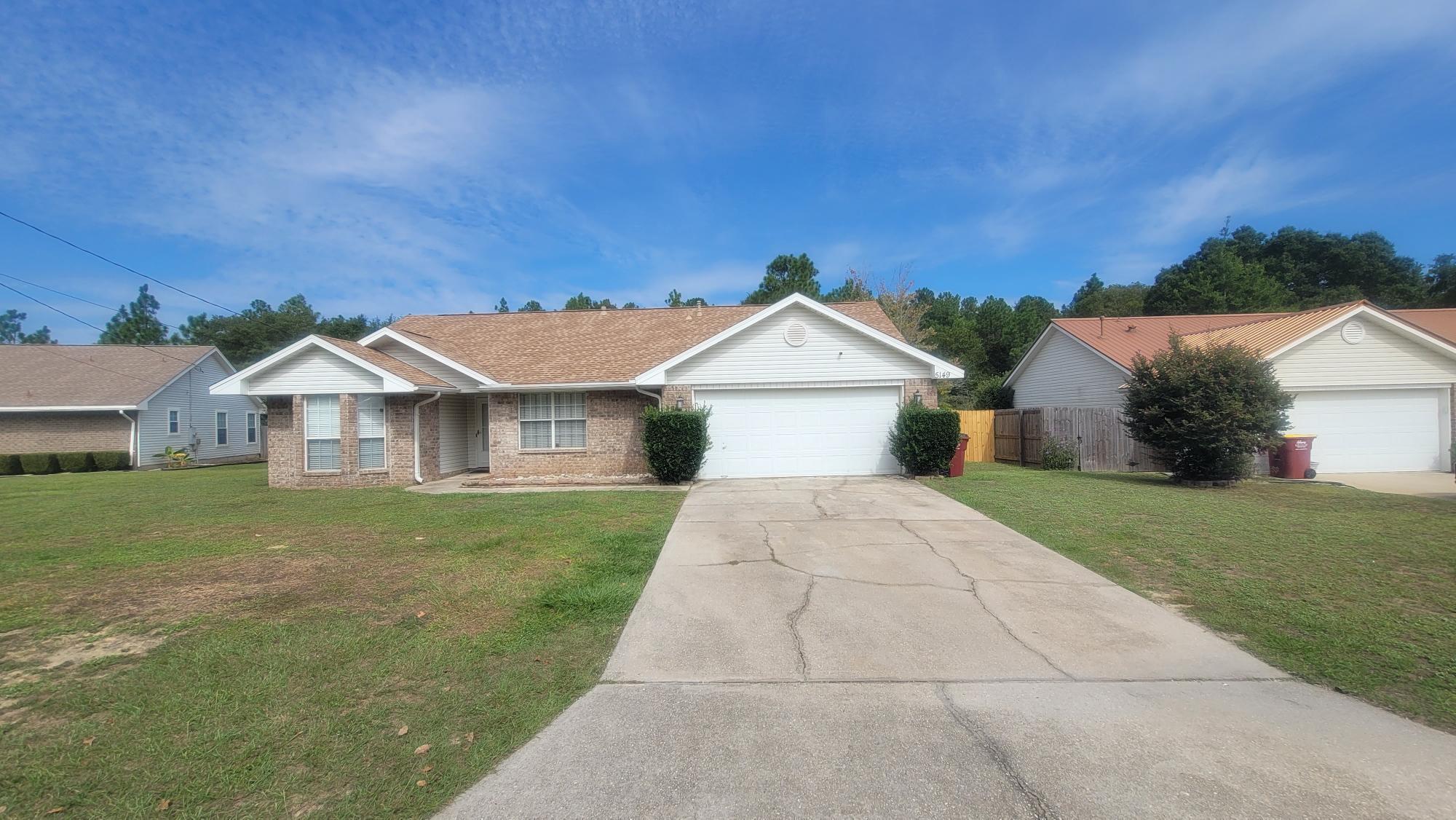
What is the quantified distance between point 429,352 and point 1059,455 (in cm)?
1720

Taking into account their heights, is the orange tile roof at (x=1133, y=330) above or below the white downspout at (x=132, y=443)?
above

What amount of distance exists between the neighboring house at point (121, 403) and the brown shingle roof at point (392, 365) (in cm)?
1541

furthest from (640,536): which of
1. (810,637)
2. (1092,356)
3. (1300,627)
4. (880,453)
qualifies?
(1092,356)

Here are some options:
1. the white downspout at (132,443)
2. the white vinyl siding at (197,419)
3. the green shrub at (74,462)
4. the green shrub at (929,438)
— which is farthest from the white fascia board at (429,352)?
the green shrub at (74,462)

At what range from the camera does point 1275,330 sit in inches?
720

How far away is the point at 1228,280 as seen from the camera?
43.1 meters

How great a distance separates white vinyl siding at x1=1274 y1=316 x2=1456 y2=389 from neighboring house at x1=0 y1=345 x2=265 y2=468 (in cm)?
3564

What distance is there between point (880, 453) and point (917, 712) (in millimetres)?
12290

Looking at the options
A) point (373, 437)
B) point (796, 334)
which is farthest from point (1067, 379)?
point (373, 437)

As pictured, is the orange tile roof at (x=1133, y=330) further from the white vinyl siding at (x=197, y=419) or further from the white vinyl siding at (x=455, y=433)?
the white vinyl siding at (x=197, y=419)

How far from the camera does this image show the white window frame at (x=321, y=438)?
1573 cm

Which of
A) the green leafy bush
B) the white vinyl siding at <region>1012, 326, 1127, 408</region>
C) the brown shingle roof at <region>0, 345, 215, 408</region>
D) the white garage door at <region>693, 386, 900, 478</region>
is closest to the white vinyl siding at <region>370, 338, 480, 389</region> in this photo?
the white garage door at <region>693, 386, 900, 478</region>

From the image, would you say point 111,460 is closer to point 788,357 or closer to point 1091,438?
point 788,357

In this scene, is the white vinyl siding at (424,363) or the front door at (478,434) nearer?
the white vinyl siding at (424,363)
